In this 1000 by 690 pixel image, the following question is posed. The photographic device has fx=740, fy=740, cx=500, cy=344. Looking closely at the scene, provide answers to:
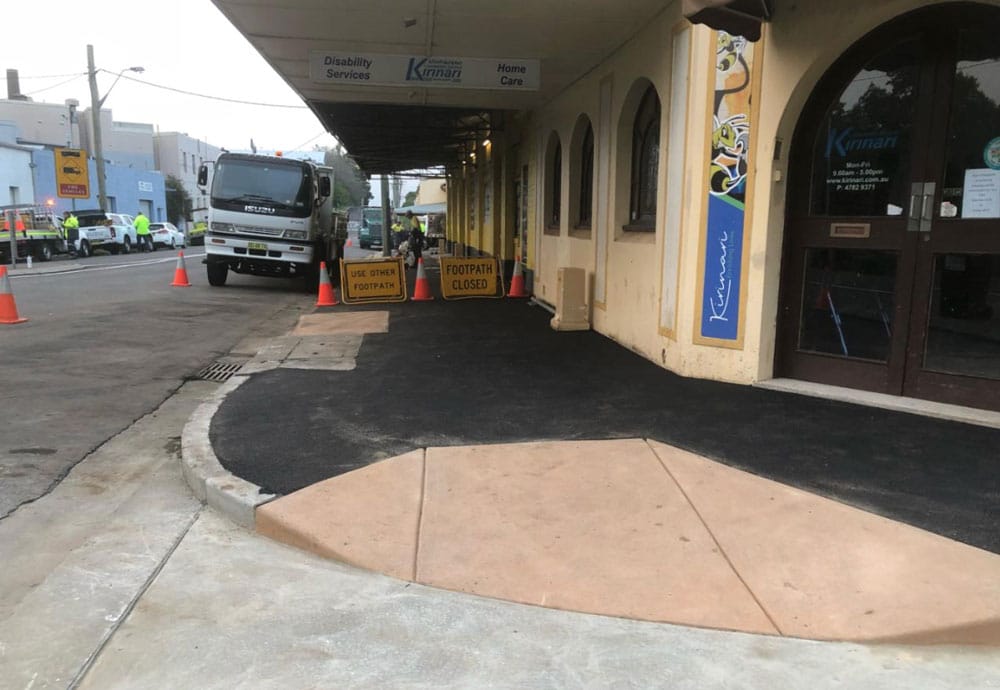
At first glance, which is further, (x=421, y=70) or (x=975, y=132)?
(x=421, y=70)

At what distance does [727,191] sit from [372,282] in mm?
8854

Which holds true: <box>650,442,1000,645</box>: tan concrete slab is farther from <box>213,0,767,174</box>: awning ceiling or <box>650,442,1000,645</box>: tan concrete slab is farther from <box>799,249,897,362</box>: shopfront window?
<box>213,0,767,174</box>: awning ceiling

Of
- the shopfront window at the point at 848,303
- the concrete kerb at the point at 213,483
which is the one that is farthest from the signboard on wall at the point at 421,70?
the concrete kerb at the point at 213,483

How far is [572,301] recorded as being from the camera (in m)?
9.93

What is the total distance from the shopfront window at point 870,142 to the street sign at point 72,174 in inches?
1674

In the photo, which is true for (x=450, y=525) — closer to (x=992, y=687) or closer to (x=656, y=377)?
(x=992, y=687)

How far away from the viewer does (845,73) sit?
587 centimetres

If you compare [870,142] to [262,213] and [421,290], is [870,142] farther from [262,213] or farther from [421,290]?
[262,213]

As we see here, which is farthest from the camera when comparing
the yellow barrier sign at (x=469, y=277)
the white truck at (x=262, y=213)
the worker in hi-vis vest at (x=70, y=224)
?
the worker in hi-vis vest at (x=70, y=224)

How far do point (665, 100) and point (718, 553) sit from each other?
16.6 feet

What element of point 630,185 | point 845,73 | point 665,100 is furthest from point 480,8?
point 845,73

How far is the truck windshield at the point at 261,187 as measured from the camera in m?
16.1

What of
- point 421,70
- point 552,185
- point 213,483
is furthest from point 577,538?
point 552,185

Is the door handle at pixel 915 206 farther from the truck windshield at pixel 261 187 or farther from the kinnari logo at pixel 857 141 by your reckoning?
the truck windshield at pixel 261 187
